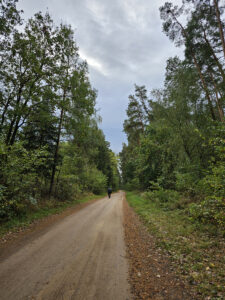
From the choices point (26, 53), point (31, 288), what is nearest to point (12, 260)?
point (31, 288)

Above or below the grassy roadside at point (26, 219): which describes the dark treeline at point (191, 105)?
above

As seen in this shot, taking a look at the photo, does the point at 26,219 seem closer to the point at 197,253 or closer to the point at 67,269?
the point at 67,269

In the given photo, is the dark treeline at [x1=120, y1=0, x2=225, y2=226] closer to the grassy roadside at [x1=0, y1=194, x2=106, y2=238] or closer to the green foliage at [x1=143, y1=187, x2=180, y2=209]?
the green foliage at [x1=143, y1=187, x2=180, y2=209]

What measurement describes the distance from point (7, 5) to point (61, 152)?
956 cm

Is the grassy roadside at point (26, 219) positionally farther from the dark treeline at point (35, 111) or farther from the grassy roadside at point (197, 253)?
the grassy roadside at point (197, 253)

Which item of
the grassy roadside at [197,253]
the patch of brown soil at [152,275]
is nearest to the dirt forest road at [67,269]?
the patch of brown soil at [152,275]

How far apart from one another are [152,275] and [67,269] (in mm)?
2005

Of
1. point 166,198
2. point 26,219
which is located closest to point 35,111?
point 26,219

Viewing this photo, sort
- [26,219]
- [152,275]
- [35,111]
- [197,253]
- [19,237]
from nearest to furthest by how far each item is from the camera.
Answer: [152,275] < [197,253] < [19,237] < [26,219] < [35,111]

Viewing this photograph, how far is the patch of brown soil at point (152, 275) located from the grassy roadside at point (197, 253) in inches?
9.3

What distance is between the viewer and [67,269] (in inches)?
127

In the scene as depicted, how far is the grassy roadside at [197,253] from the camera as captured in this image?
8.85ft

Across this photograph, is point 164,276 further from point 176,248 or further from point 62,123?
point 62,123

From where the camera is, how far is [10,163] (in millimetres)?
5992
